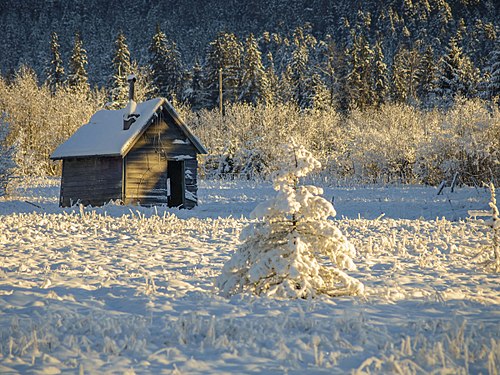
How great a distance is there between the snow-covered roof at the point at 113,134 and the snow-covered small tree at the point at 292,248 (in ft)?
50.3

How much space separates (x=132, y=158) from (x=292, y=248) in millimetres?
16791

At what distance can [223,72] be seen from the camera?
61031mm

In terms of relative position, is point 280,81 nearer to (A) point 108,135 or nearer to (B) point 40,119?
(B) point 40,119

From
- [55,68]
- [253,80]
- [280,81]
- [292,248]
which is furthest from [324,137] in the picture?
[292,248]

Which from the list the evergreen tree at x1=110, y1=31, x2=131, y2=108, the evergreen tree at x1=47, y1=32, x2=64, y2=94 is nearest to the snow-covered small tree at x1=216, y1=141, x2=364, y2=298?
the evergreen tree at x1=110, y1=31, x2=131, y2=108

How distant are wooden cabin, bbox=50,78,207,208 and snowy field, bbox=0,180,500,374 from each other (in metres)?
10.5

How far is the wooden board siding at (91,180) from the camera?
21812 millimetres

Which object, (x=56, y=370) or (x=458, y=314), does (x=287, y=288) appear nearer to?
(x=458, y=314)

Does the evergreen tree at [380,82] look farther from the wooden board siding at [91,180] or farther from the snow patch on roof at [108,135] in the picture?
the wooden board siding at [91,180]

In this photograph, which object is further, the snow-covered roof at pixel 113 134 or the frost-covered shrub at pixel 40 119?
the frost-covered shrub at pixel 40 119

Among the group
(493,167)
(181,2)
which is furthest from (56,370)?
(181,2)

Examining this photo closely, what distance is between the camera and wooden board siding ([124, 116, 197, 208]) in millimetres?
21953

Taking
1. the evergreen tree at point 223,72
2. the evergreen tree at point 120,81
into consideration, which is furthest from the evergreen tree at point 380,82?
the evergreen tree at point 120,81

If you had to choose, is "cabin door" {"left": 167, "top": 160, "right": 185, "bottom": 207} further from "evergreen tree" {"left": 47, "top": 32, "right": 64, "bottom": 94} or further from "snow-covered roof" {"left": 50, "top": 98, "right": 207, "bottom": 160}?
"evergreen tree" {"left": 47, "top": 32, "right": 64, "bottom": 94}
